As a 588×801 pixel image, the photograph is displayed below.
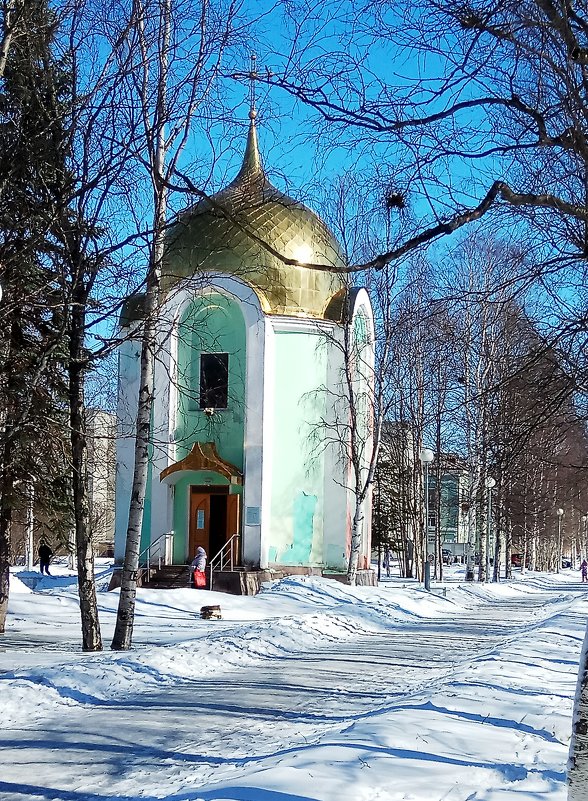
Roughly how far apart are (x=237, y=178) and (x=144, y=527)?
17846 millimetres

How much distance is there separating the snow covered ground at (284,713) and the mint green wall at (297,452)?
9097mm

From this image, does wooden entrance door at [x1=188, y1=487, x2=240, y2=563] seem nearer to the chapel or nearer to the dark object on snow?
the chapel

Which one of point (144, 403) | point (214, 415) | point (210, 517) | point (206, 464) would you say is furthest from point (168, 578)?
point (144, 403)

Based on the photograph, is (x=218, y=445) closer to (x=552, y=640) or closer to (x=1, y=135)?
(x=552, y=640)

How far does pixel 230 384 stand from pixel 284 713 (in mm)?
19610

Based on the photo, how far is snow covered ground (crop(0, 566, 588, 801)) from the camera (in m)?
5.92

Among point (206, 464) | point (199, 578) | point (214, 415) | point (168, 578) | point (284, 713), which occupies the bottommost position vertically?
point (168, 578)

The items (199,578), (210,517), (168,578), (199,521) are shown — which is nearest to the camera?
(199,578)

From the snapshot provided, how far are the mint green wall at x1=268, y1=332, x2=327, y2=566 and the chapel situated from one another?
0.03 metres

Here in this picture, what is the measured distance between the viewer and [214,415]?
28.4m

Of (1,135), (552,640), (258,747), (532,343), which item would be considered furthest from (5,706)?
(552,640)

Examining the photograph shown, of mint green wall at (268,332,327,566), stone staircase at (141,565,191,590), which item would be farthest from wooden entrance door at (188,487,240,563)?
mint green wall at (268,332,327,566)

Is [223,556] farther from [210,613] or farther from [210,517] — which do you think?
[210,613]

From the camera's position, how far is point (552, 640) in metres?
15.9
